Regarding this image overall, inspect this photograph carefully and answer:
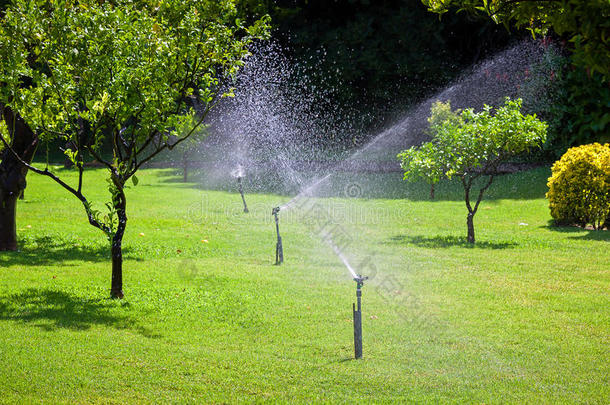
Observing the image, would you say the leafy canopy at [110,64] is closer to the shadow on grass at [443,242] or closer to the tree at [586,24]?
the tree at [586,24]

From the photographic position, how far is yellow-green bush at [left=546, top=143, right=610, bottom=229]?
1616 centimetres

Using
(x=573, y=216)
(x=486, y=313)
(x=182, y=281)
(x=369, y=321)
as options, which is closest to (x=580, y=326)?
(x=486, y=313)

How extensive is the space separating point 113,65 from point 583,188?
1306cm

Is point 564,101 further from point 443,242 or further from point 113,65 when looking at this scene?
point 113,65

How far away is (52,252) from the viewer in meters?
12.4

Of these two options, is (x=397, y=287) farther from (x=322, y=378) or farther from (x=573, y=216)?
(x=573, y=216)

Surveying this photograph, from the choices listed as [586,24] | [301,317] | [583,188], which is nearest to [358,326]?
[301,317]

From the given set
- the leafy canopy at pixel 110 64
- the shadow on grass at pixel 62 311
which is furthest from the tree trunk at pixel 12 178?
the leafy canopy at pixel 110 64

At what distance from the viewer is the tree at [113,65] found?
7.86 meters

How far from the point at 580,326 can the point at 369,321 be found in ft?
8.63

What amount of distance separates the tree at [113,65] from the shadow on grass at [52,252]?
11.3 feet

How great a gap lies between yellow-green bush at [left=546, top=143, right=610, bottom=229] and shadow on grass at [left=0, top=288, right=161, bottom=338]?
12.6 m

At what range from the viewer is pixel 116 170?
28.2 feet

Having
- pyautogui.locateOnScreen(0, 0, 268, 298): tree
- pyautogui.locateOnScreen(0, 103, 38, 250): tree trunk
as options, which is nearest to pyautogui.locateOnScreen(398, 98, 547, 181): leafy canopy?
pyautogui.locateOnScreen(0, 0, 268, 298): tree
